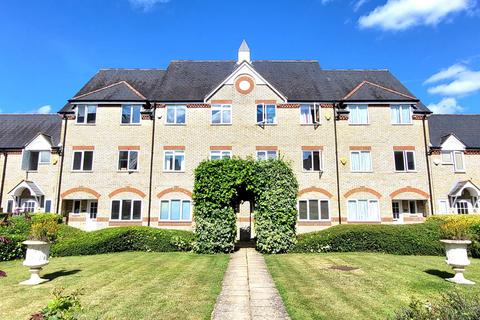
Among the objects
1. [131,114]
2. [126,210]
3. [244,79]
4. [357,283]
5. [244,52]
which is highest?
[244,52]

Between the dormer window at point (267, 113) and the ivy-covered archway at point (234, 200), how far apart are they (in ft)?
28.3

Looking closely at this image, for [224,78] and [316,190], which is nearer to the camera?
[316,190]

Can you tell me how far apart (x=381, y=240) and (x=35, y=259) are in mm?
16212

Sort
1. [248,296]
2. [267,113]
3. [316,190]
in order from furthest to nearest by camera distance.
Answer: [267,113] → [316,190] → [248,296]

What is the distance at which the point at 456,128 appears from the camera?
30.3 metres

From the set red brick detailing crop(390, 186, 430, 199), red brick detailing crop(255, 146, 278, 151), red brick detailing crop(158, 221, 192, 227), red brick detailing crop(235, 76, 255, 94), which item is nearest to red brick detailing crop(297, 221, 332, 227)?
red brick detailing crop(390, 186, 430, 199)

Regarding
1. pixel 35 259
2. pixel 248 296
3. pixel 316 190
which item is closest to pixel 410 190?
pixel 316 190

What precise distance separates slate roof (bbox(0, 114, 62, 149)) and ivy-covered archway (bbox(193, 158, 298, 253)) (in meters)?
19.2

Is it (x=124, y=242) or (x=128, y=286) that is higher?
(x=124, y=242)

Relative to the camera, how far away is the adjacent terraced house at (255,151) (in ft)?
85.4

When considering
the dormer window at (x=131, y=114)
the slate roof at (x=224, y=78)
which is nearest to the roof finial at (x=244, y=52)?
the slate roof at (x=224, y=78)

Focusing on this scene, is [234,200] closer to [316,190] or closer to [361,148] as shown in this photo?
[316,190]

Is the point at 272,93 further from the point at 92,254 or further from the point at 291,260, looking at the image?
the point at 92,254

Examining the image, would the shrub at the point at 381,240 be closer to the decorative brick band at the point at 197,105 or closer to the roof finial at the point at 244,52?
the decorative brick band at the point at 197,105
